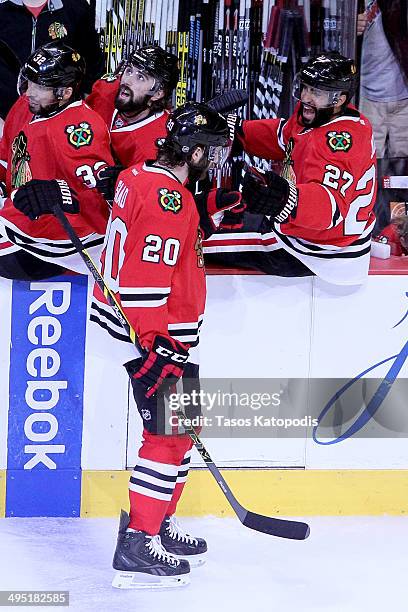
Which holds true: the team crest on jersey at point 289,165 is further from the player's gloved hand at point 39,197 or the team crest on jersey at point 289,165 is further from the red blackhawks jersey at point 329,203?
the player's gloved hand at point 39,197

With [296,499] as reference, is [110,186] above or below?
above

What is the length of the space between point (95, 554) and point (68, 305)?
0.78m

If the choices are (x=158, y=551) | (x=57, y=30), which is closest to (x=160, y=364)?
(x=158, y=551)

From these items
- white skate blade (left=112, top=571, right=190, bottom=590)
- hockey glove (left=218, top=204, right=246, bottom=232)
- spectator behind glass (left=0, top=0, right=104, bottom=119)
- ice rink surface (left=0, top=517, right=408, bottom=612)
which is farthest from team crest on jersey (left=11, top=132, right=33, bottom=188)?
white skate blade (left=112, top=571, right=190, bottom=590)

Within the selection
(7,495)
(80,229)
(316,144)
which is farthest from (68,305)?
(316,144)

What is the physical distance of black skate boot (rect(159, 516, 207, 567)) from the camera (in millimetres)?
3988

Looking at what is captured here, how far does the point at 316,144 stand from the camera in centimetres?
405

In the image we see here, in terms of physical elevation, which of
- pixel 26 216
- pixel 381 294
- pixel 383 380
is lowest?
pixel 383 380

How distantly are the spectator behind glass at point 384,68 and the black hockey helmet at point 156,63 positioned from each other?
1.36 metres

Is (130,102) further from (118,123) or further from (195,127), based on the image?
(195,127)

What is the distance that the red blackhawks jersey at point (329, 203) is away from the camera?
401 centimetres

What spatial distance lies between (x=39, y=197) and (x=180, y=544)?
3.71 feet

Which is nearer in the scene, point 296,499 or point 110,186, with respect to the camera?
point 110,186

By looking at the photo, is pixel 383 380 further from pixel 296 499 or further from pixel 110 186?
pixel 110 186
